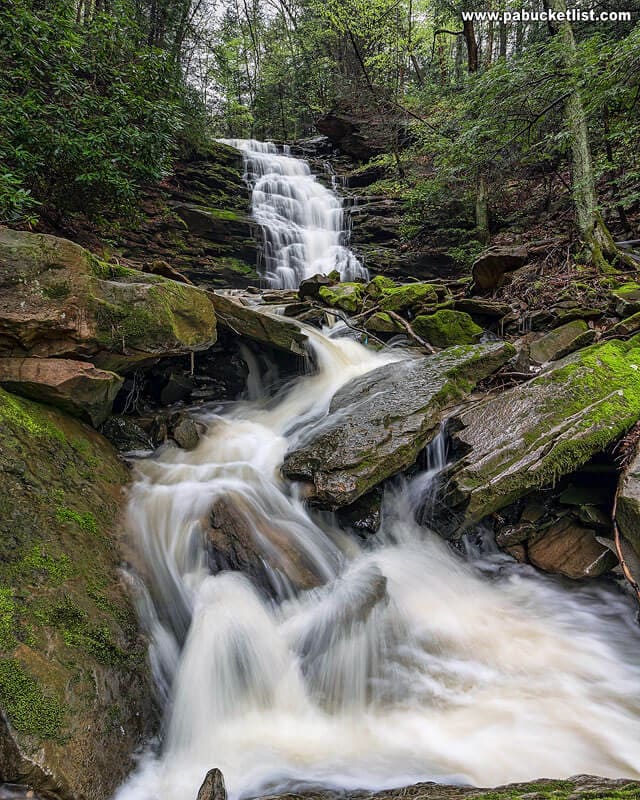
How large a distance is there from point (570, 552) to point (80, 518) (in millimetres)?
3796

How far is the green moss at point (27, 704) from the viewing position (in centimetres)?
186

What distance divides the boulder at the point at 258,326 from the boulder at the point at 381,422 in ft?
3.85

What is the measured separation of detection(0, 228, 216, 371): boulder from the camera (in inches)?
126

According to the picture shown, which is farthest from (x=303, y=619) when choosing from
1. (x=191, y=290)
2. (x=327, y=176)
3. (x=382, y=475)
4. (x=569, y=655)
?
(x=327, y=176)

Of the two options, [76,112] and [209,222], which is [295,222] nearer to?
[209,222]

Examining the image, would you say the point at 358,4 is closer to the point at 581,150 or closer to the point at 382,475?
the point at 581,150

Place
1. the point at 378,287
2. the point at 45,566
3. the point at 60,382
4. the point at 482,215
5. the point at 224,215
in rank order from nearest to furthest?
the point at 45,566, the point at 60,382, the point at 378,287, the point at 482,215, the point at 224,215

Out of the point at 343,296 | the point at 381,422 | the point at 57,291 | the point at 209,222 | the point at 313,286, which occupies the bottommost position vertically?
the point at 381,422

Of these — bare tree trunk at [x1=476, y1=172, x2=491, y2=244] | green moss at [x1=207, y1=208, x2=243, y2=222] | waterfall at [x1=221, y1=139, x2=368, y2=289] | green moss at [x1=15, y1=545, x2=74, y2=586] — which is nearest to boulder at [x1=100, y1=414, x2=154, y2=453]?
green moss at [x1=15, y1=545, x2=74, y2=586]

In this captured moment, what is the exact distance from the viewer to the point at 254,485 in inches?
170

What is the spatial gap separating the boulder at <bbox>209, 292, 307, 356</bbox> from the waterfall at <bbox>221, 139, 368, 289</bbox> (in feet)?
19.0

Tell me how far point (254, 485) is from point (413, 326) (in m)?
3.93

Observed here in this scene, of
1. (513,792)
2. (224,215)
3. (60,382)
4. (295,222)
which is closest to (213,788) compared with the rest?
(513,792)

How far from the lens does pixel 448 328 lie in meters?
6.62
